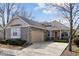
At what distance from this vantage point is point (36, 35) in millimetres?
4660

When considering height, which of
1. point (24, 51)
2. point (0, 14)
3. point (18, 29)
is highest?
point (0, 14)

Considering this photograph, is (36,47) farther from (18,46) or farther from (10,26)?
(10,26)

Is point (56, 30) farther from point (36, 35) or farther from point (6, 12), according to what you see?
point (6, 12)

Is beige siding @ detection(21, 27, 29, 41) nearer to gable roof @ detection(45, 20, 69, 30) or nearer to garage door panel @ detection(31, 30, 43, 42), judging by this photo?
garage door panel @ detection(31, 30, 43, 42)

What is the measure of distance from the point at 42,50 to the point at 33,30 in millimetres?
460

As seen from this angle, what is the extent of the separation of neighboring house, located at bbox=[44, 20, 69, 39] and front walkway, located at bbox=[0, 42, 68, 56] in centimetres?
18

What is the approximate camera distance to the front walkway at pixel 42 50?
14.7 ft

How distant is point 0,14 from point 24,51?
2.95ft

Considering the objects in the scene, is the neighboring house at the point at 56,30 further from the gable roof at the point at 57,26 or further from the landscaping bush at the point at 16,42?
the landscaping bush at the point at 16,42

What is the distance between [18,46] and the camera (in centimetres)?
454

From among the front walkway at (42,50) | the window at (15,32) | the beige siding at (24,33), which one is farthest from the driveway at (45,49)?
the window at (15,32)

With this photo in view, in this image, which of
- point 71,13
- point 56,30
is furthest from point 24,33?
point 71,13

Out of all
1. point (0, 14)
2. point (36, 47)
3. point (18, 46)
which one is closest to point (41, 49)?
point (36, 47)

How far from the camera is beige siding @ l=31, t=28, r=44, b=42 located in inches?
181
